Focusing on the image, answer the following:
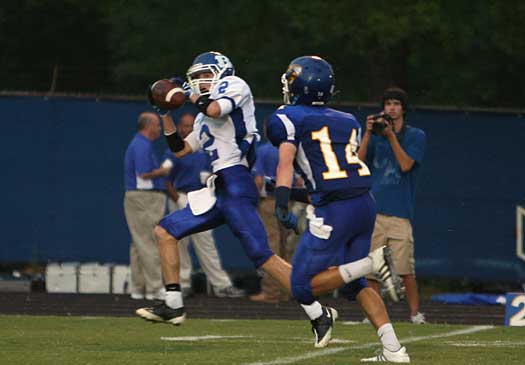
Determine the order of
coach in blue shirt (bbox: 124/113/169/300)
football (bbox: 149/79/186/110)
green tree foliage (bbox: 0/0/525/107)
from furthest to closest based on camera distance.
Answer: green tree foliage (bbox: 0/0/525/107), coach in blue shirt (bbox: 124/113/169/300), football (bbox: 149/79/186/110)

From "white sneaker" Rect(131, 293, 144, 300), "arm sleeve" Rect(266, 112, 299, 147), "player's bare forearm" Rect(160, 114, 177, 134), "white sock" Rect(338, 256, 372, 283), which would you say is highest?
"arm sleeve" Rect(266, 112, 299, 147)

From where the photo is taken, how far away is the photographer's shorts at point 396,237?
12.0 m

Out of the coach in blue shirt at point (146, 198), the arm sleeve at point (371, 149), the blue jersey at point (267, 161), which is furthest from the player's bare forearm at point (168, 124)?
the coach in blue shirt at point (146, 198)

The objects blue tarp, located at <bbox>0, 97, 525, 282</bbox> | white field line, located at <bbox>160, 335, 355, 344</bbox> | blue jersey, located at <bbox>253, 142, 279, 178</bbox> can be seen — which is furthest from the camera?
blue tarp, located at <bbox>0, 97, 525, 282</bbox>

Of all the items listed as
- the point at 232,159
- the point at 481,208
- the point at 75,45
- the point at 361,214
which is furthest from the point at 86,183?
the point at 75,45

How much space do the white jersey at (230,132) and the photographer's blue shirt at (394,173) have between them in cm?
248

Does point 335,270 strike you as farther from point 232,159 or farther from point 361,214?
point 232,159

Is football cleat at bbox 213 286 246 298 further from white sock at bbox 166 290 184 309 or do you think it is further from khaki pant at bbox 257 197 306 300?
white sock at bbox 166 290 184 309

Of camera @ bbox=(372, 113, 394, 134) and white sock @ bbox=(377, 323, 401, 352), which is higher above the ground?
camera @ bbox=(372, 113, 394, 134)

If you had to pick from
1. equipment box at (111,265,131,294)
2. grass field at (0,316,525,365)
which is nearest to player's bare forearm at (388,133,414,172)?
grass field at (0,316,525,365)

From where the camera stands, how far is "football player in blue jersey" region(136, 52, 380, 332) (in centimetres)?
943

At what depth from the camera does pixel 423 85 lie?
2305 cm

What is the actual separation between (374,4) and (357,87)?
2.96m

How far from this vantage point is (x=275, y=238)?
1511 centimetres
